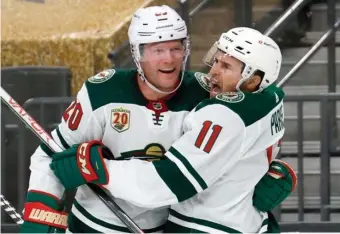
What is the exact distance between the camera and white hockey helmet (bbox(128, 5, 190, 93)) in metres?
3.09

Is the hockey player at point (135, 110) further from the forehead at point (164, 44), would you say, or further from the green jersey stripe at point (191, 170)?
the green jersey stripe at point (191, 170)

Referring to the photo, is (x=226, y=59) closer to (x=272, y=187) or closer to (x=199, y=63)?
(x=272, y=187)

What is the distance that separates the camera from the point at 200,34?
19.2 feet

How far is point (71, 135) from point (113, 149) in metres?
0.12

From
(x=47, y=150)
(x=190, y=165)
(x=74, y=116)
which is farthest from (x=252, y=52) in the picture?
(x=47, y=150)

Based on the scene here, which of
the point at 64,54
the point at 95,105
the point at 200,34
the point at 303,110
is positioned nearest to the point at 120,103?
the point at 95,105

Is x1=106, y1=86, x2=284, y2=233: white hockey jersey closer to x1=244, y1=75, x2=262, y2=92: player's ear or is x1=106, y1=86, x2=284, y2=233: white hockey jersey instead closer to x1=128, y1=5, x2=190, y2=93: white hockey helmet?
x1=244, y1=75, x2=262, y2=92: player's ear

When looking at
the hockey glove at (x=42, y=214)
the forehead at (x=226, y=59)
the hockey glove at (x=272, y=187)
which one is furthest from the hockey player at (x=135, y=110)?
the hockey glove at (x=272, y=187)

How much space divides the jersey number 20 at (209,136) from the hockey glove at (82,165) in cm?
27

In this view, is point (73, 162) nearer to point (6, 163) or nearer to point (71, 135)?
point (71, 135)

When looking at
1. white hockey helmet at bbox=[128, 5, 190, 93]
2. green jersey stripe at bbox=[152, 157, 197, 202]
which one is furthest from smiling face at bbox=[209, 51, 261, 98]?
green jersey stripe at bbox=[152, 157, 197, 202]

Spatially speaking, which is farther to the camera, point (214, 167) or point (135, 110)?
point (135, 110)

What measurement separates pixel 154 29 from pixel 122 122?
0.87 ft

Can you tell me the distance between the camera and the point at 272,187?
3145mm
